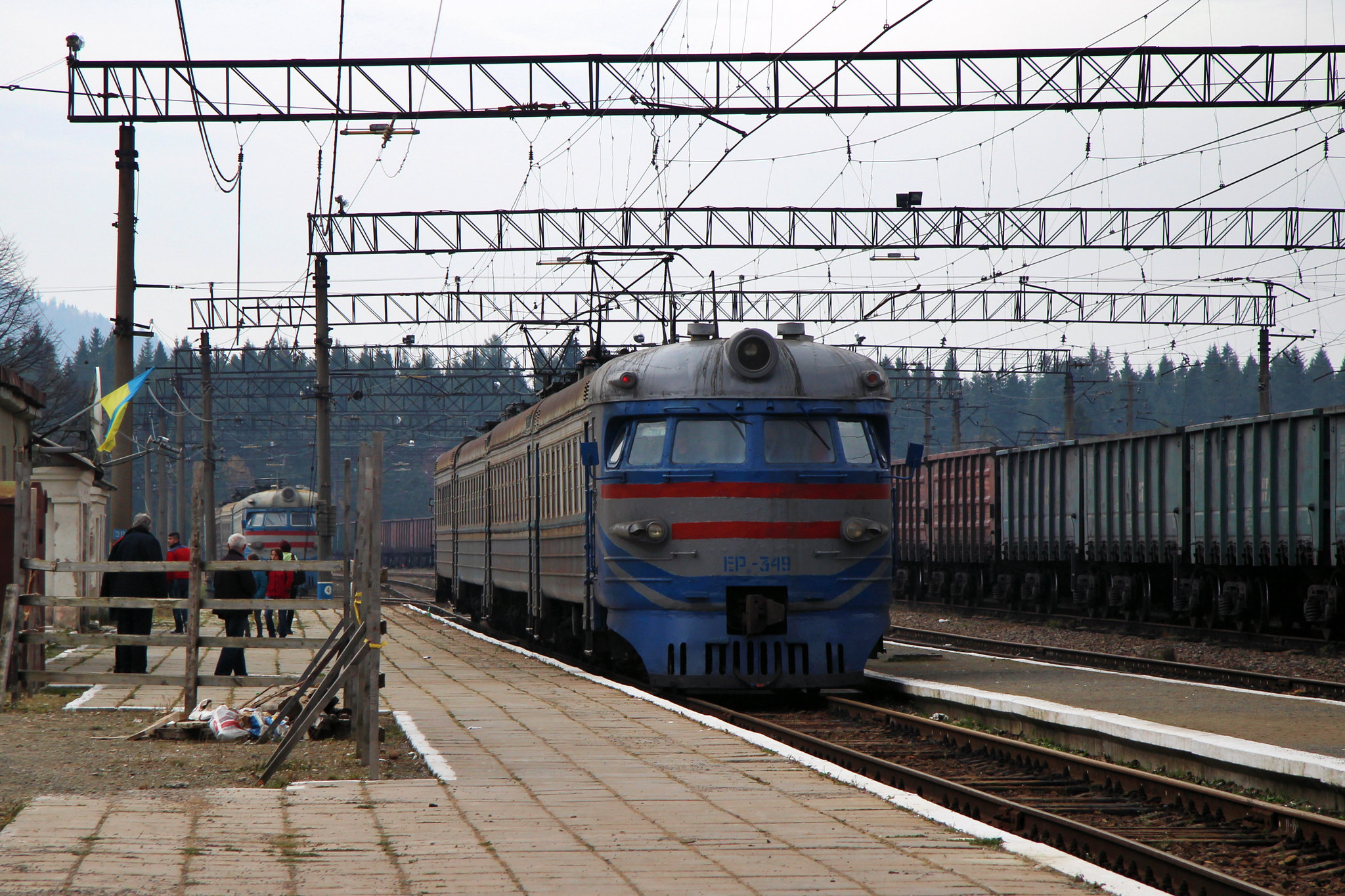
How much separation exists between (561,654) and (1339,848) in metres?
13.6

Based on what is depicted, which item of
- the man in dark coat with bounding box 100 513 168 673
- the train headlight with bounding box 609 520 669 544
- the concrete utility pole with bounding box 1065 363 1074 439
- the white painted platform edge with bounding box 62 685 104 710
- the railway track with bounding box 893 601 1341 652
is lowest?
the railway track with bounding box 893 601 1341 652

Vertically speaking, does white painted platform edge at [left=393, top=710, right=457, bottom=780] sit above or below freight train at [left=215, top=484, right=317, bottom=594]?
below

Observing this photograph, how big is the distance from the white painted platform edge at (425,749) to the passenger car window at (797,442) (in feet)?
13.0

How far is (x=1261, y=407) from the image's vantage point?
1414 inches

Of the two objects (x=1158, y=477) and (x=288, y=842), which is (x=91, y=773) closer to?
(x=288, y=842)

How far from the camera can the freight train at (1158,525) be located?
65.1 ft

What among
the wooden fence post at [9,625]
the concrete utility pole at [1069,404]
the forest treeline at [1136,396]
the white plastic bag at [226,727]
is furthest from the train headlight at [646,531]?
the forest treeline at [1136,396]

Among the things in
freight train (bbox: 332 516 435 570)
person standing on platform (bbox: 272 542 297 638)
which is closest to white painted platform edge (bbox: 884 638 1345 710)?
person standing on platform (bbox: 272 542 297 638)

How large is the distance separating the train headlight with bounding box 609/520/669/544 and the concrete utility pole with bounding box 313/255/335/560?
17.3 metres

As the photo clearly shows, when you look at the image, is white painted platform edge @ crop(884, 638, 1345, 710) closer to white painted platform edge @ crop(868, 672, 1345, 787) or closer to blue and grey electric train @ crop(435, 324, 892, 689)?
white painted platform edge @ crop(868, 672, 1345, 787)

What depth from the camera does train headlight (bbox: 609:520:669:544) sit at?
13133 millimetres

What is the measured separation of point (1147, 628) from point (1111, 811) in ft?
54.0

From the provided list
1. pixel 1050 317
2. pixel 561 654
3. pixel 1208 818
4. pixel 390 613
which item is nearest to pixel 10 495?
pixel 561 654

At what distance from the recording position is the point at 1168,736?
30.5 feet
